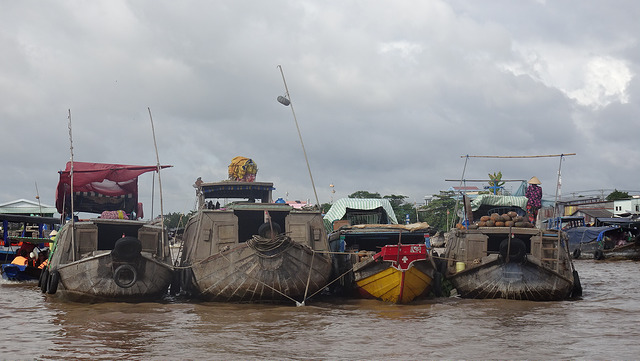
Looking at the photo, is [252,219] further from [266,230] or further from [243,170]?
[266,230]

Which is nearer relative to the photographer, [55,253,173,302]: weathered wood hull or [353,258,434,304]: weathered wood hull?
[55,253,173,302]: weathered wood hull

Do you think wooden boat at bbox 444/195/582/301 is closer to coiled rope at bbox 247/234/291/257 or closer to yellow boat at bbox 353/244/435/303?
yellow boat at bbox 353/244/435/303

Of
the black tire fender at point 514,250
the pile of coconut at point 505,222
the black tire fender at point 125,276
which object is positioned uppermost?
the pile of coconut at point 505,222

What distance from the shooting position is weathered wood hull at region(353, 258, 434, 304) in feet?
50.3

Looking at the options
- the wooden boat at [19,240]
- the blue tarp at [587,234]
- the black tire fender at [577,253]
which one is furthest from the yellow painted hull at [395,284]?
the blue tarp at [587,234]

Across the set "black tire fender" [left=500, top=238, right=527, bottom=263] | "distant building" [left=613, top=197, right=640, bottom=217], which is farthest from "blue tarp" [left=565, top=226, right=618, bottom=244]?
"black tire fender" [left=500, top=238, right=527, bottom=263]

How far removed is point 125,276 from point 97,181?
665 centimetres

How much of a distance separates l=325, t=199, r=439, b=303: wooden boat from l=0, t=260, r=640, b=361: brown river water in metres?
0.40

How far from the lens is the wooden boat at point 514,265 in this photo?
15.7m

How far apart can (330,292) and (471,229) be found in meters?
4.34

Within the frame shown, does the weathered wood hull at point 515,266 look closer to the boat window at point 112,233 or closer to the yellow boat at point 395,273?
the yellow boat at point 395,273

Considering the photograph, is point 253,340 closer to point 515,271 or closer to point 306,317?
point 306,317

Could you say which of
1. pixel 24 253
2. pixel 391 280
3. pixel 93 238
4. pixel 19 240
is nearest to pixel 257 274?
pixel 391 280

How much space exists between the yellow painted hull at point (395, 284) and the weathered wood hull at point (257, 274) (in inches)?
56.9
